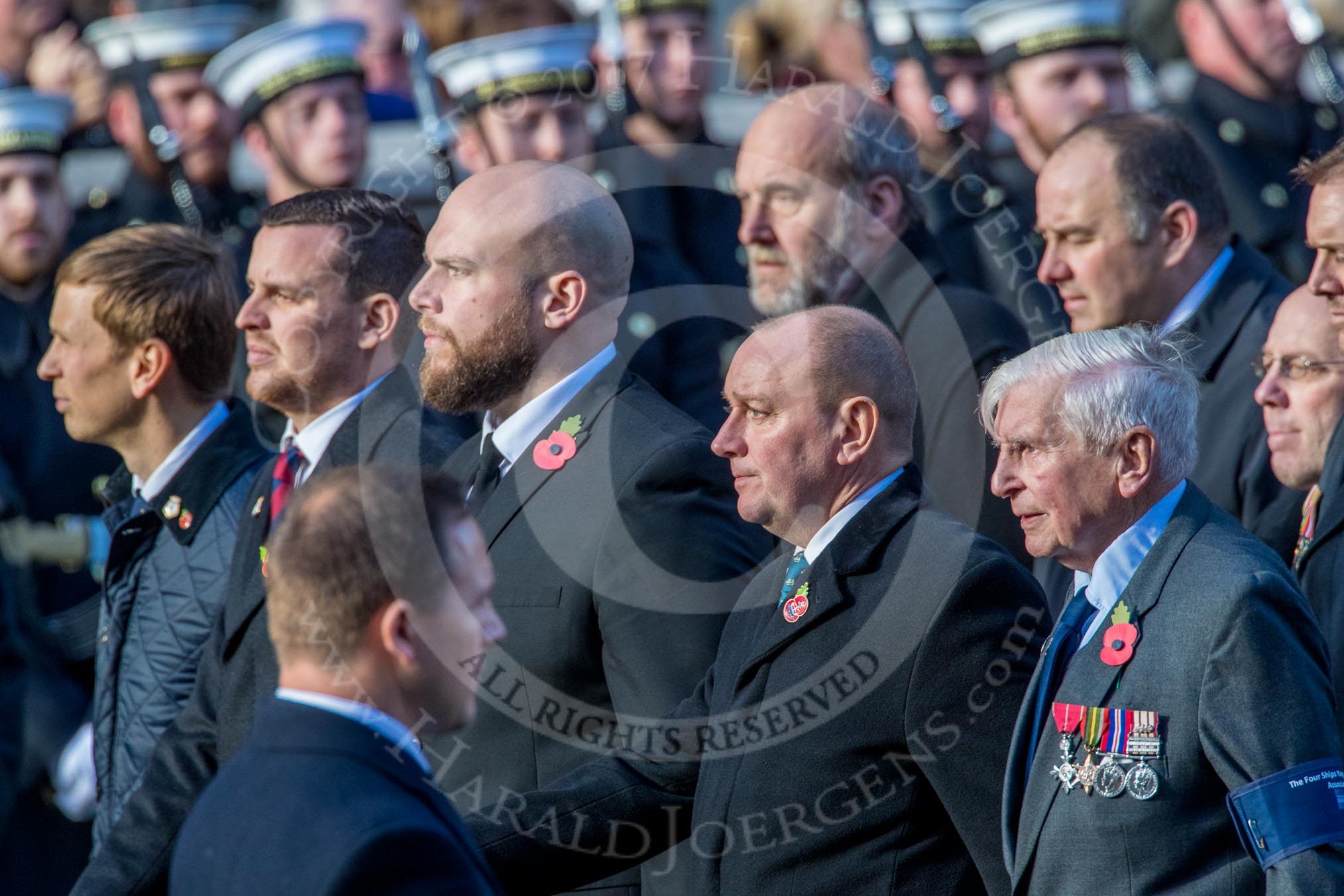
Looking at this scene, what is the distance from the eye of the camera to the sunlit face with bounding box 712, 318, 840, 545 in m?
3.54

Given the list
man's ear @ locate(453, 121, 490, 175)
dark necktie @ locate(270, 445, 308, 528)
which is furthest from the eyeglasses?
man's ear @ locate(453, 121, 490, 175)

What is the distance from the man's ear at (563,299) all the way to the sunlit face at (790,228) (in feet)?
3.24

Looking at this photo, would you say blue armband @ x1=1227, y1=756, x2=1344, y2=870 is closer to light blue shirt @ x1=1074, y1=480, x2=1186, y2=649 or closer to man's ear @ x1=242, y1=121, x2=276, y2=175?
light blue shirt @ x1=1074, y1=480, x2=1186, y2=649

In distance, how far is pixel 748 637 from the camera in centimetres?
355

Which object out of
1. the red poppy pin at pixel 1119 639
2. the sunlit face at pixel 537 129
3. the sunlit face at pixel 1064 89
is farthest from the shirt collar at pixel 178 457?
the sunlit face at pixel 1064 89

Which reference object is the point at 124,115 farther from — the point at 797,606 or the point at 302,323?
the point at 797,606

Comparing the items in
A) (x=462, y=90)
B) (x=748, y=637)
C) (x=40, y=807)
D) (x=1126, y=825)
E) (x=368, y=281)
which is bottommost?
(x=40, y=807)

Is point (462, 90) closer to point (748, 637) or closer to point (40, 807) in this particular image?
point (40, 807)

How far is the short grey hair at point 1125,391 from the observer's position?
3219 millimetres

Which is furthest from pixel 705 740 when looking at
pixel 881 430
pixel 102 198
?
pixel 102 198

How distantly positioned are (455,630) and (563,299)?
1542 millimetres

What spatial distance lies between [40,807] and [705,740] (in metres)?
3.41

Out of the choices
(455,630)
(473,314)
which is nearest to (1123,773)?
(455,630)

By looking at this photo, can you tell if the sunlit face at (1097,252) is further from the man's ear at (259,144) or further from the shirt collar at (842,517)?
the man's ear at (259,144)
